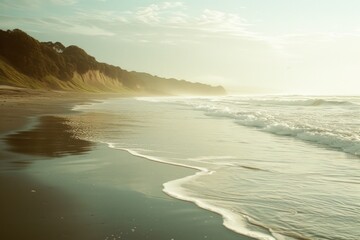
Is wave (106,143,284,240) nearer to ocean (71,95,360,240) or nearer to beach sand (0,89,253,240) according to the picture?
ocean (71,95,360,240)

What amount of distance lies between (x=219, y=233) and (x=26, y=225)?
2.16 metres

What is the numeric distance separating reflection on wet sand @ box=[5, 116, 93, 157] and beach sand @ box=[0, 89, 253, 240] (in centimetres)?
33

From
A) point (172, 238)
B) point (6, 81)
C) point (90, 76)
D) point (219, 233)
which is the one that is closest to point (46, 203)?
point (172, 238)

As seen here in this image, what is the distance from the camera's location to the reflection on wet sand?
9.95 metres

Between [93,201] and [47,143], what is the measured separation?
6.59 m

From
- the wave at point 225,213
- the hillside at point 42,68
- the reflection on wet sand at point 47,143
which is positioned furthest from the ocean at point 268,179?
the hillside at point 42,68

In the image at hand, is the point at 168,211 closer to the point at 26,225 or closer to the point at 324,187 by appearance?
the point at 26,225

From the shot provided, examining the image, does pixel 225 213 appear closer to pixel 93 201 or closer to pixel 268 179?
pixel 93 201

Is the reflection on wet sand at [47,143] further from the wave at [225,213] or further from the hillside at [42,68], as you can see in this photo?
the hillside at [42,68]

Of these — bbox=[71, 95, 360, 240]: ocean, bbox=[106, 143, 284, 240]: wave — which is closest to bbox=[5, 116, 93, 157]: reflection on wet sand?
bbox=[71, 95, 360, 240]: ocean

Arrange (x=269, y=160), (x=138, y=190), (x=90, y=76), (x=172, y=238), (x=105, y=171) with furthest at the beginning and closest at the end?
1. (x=90, y=76)
2. (x=269, y=160)
3. (x=105, y=171)
4. (x=138, y=190)
5. (x=172, y=238)

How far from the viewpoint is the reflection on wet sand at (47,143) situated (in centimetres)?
995

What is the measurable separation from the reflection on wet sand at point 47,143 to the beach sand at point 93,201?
13.0 inches

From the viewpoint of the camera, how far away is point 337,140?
12812mm
